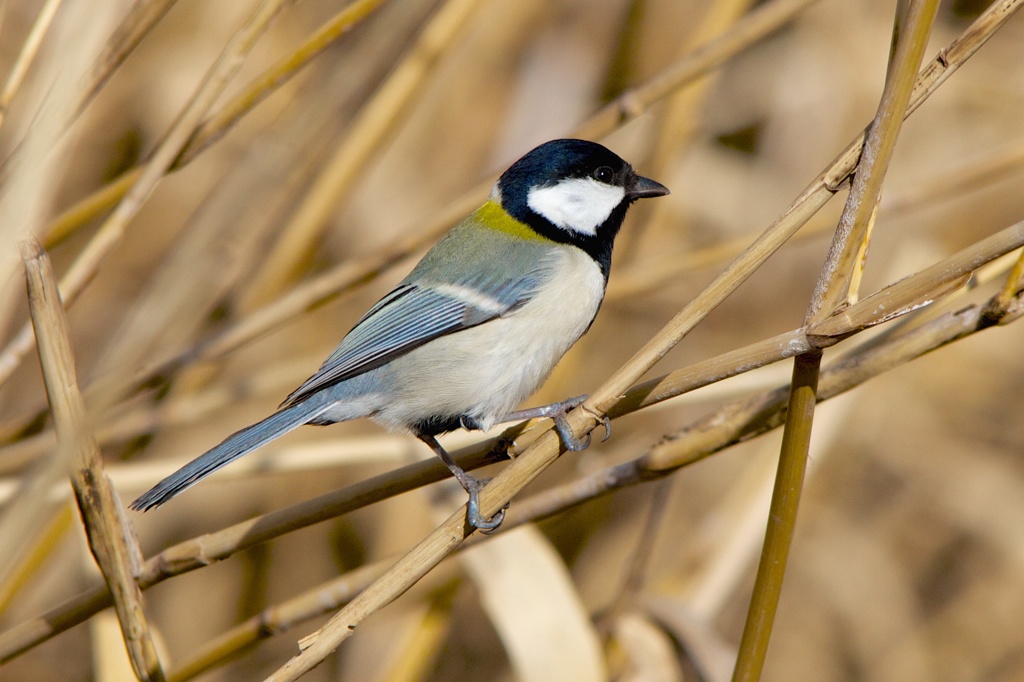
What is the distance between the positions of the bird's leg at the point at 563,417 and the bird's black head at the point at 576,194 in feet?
1.44

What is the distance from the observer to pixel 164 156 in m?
1.42

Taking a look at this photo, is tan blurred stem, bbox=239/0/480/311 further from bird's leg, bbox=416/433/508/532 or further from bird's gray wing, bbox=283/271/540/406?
bird's leg, bbox=416/433/508/532

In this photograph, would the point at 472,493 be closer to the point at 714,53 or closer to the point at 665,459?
the point at 665,459

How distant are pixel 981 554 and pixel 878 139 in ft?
7.45

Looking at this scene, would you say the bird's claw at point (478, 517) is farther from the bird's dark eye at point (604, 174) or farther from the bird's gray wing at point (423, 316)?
the bird's dark eye at point (604, 174)

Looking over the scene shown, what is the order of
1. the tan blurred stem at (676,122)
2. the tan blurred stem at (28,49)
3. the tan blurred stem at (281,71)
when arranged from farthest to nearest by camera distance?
the tan blurred stem at (676,122) < the tan blurred stem at (281,71) < the tan blurred stem at (28,49)

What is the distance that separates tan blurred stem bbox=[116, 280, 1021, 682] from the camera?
1308 mm

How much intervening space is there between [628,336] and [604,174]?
1.09 m

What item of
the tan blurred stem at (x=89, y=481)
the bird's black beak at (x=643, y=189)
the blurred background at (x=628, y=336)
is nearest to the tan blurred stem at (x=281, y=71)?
the tan blurred stem at (x=89, y=481)

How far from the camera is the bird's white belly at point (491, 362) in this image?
5.74 feet

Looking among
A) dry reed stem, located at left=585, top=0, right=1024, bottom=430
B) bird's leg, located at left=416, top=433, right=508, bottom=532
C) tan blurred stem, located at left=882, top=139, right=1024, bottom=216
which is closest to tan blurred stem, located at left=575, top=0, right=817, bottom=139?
tan blurred stem, located at left=882, top=139, right=1024, bottom=216

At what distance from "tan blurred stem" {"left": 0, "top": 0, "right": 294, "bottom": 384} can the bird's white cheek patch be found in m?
0.81

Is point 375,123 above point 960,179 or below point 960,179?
above

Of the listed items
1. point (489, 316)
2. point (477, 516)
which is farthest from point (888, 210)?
point (477, 516)
